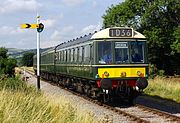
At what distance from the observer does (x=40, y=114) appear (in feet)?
32.2

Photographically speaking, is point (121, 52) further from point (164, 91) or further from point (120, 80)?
point (164, 91)

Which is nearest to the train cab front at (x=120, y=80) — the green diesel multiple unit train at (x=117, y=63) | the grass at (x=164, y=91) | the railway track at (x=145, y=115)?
the green diesel multiple unit train at (x=117, y=63)

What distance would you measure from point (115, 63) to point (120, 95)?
160 centimetres

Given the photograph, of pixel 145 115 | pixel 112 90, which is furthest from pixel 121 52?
pixel 145 115

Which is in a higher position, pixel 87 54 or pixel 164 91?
pixel 87 54

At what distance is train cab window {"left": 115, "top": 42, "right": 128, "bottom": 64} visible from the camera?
56.1 ft

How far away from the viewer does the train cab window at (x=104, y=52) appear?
17.0 metres

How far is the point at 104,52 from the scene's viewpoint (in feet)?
56.3

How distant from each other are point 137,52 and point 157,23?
82.7 ft

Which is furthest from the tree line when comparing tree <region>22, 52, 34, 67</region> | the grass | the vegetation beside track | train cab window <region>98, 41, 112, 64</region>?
tree <region>22, 52, 34, 67</region>

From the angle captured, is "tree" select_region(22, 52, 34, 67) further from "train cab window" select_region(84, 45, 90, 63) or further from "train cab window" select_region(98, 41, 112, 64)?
"train cab window" select_region(98, 41, 112, 64)

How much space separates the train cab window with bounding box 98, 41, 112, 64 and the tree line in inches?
901

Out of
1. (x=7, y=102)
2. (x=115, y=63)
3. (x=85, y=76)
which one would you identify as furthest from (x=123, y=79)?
(x=7, y=102)

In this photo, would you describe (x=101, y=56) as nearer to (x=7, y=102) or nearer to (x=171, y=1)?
(x=7, y=102)
